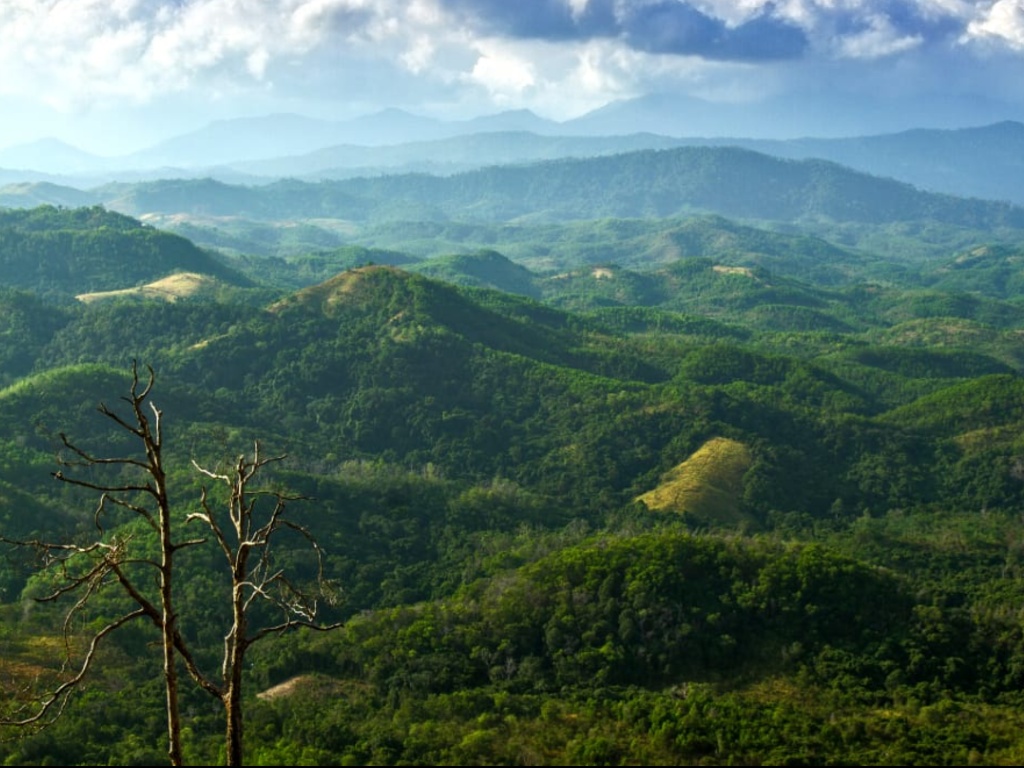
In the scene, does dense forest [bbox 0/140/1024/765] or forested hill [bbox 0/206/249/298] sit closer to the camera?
dense forest [bbox 0/140/1024/765]

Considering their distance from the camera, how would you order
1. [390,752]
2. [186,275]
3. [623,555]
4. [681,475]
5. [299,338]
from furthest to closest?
[186,275] < [299,338] < [681,475] < [623,555] < [390,752]

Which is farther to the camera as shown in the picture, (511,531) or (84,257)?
(84,257)

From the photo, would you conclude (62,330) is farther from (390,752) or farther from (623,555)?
(390,752)

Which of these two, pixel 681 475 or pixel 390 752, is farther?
pixel 681 475

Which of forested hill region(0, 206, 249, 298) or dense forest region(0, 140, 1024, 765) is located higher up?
forested hill region(0, 206, 249, 298)

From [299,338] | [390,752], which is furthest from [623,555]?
[299,338]

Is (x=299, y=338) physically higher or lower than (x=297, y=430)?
higher

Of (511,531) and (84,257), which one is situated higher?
(84,257)

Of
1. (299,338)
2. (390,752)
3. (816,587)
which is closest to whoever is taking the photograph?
(390,752)
